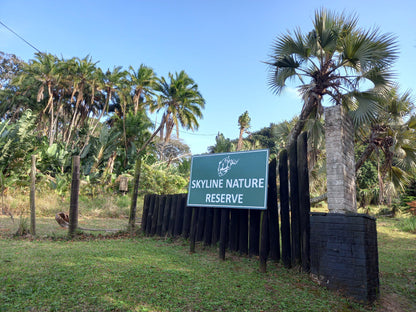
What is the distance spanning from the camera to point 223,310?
3381 mm

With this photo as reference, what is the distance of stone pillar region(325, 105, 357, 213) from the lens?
5750 millimetres

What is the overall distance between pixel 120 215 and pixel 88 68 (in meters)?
14.5

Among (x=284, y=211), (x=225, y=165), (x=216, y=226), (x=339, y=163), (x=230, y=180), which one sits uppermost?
A: (x=339, y=163)

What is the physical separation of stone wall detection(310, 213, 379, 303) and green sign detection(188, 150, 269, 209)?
1132mm

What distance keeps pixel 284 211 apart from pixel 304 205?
44 centimetres

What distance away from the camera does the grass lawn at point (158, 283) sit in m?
3.43

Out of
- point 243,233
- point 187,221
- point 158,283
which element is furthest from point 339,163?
point 158,283

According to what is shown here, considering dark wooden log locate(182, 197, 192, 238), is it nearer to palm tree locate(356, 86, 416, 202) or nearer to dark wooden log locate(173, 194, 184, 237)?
dark wooden log locate(173, 194, 184, 237)

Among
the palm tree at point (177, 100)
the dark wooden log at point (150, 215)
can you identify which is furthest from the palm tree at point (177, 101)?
the dark wooden log at point (150, 215)

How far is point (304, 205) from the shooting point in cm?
521

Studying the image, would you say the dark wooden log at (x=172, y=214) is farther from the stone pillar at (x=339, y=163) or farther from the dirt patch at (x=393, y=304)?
the dirt patch at (x=393, y=304)

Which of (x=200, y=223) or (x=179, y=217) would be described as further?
(x=179, y=217)

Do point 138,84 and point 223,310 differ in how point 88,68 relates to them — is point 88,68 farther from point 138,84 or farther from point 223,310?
point 223,310

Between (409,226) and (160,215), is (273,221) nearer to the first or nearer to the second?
(160,215)
